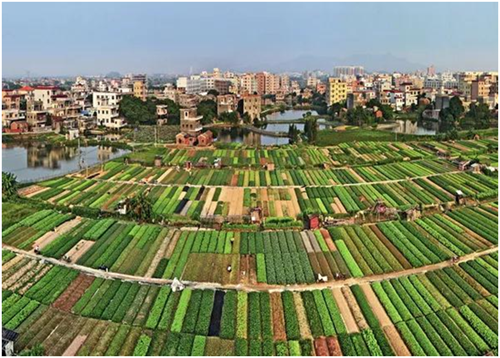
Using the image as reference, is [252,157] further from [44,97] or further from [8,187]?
[44,97]

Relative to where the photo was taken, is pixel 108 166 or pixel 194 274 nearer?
pixel 194 274

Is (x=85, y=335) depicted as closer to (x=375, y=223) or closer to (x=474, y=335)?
(x=474, y=335)

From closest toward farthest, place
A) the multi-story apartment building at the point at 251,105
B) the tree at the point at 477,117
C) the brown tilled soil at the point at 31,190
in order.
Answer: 1. the brown tilled soil at the point at 31,190
2. the tree at the point at 477,117
3. the multi-story apartment building at the point at 251,105

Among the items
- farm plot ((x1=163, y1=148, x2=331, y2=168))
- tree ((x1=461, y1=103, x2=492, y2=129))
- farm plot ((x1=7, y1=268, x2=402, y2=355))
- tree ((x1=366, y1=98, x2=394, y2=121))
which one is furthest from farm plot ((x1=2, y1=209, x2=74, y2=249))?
tree ((x1=366, y1=98, x2=394, y2=121))

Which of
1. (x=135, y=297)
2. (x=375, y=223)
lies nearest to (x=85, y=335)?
(x=135, y=297)

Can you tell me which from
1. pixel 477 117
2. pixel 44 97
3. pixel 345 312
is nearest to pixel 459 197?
pixel 345 312

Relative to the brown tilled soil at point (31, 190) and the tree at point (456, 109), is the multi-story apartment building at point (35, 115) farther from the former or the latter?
the tree at point (456, 109)

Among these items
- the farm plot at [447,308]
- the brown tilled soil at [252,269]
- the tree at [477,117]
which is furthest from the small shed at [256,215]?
the tree at [477,117]
